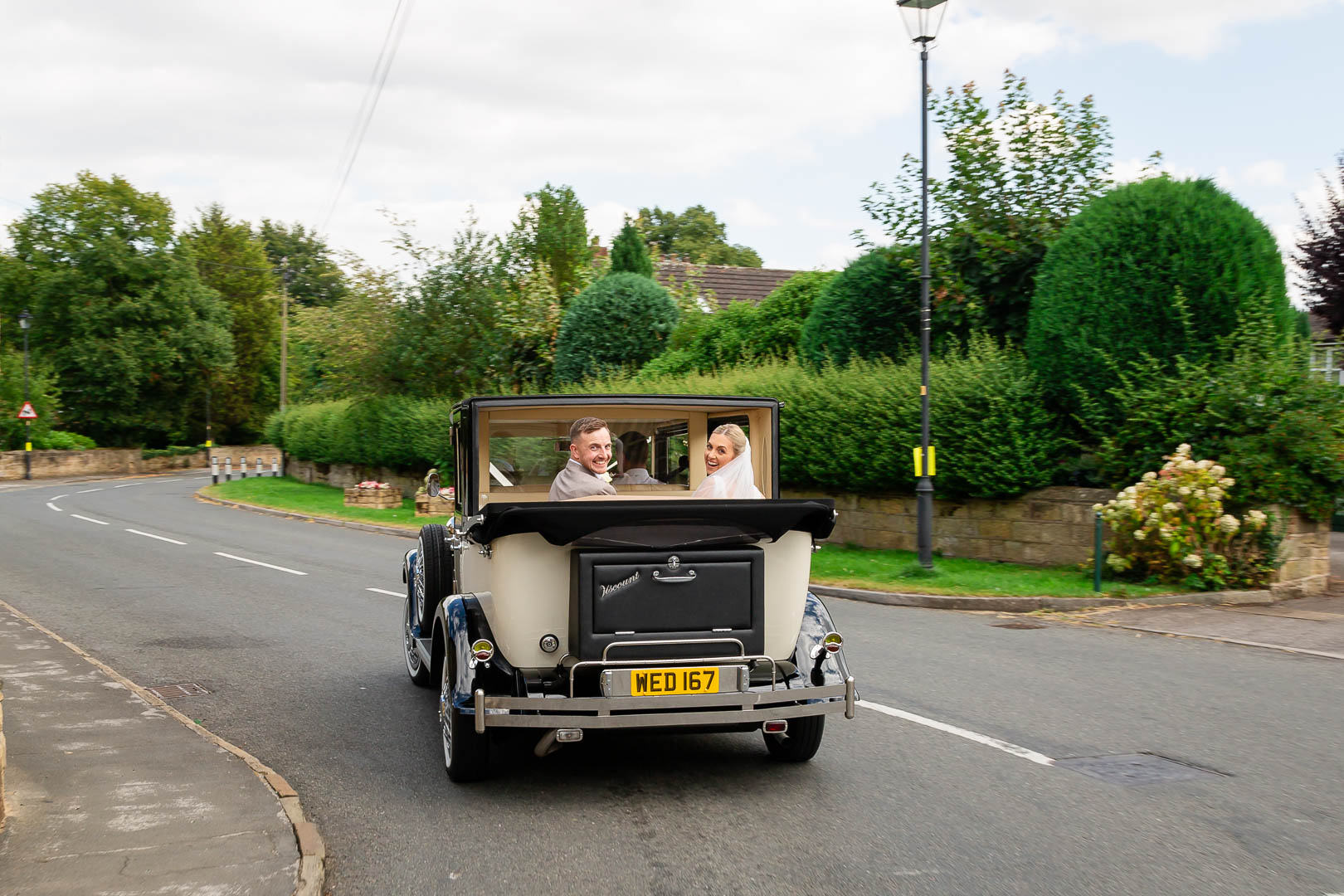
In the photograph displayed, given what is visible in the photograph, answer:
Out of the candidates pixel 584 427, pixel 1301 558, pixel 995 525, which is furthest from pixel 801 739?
pixel 995 525

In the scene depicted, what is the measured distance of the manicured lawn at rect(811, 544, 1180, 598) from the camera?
12859 mm

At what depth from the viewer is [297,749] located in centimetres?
634

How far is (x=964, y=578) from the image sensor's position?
46.2 ft

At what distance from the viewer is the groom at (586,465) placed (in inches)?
244

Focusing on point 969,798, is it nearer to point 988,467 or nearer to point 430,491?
point 430,491

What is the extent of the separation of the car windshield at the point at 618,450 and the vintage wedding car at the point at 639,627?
108 cm

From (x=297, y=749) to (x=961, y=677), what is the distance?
4.65m

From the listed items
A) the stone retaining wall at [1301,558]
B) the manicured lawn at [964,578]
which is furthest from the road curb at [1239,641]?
the stone retaining wall at [1301,558]

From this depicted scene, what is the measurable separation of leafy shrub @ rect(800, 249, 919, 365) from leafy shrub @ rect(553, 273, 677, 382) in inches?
332

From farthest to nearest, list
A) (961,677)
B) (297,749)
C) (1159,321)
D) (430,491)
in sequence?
1. (1159,321)
2. (961,677)
3. (430,491)
4. (297,749)

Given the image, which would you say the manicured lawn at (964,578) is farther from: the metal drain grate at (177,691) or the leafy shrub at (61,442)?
the leafy shrub at (61,442)

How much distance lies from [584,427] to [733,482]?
888 mm

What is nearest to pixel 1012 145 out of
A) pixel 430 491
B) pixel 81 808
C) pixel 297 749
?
pixel 430 491

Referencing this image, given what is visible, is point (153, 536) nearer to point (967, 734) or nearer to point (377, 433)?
point (377, 433)
